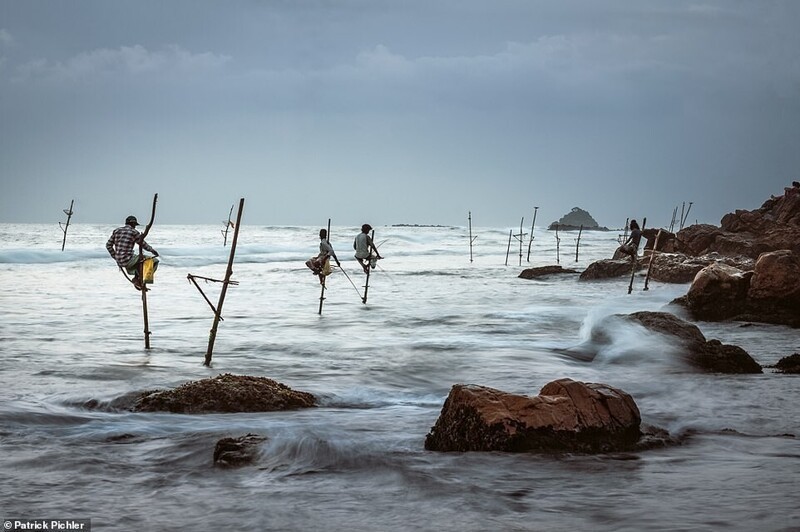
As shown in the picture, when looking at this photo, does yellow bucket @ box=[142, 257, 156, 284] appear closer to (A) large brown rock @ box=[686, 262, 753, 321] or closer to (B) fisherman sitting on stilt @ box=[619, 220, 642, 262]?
(A) large brown rock @ box=[686, 262, 753, 321]

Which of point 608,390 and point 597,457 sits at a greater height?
point 608,390

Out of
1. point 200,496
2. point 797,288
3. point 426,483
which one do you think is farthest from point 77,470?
point 797,288

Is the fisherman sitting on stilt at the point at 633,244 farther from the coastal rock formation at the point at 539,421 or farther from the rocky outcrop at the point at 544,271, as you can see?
the coastal rock formation at the point at 539,421

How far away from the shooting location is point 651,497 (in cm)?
560

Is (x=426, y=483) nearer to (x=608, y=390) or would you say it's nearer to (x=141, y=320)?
(x=608, y=390)

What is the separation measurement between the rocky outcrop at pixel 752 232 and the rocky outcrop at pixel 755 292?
16899mm

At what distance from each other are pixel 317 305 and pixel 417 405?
14.2 metres

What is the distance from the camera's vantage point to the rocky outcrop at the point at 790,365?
1115 cm

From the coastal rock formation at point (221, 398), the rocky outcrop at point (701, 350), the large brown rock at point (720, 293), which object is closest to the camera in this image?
the coastal rock formation at point (221, 398)

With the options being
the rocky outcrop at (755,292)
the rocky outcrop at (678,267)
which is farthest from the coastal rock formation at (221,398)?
the rocky outcrop at (678,267)

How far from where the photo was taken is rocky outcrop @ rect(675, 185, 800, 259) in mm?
34781

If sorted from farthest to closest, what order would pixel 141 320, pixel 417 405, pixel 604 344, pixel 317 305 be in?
pixel 317 305 → pixel 141 320 → pixel 604 344 → pixel 417 405

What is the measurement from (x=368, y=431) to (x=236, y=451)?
1653 mm

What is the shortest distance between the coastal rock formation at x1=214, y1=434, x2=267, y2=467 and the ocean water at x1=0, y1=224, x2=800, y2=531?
0.12 metres
